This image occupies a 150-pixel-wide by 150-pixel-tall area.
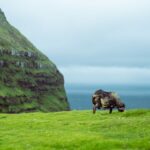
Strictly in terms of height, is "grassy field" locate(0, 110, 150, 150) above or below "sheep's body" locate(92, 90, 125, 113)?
below

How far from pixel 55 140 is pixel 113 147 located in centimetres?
415

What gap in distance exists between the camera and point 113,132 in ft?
120

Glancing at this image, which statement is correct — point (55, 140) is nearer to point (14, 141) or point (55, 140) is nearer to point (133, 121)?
point (14, 141)

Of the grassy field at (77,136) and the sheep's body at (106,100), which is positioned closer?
the grassy field at (77,136)

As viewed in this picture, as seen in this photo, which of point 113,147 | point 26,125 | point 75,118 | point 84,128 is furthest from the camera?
point 75,118

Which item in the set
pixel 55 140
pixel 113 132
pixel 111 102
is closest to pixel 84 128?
pixel 113 132

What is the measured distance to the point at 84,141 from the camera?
32.1m

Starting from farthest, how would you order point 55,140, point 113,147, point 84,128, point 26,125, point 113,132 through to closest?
point 26,125, point 84,128, point 113,132, point 55,140, point 113,147

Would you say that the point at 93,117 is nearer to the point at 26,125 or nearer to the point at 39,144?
the point at 26,125

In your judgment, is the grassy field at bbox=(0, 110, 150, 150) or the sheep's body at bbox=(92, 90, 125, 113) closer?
the grassy field at bbox=(0, 110, 150, 150)

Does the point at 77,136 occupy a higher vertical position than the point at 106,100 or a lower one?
lower

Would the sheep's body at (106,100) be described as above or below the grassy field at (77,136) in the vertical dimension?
above

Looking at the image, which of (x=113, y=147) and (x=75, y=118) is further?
(x=75, y=118)

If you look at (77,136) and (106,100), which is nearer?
(77,136)
